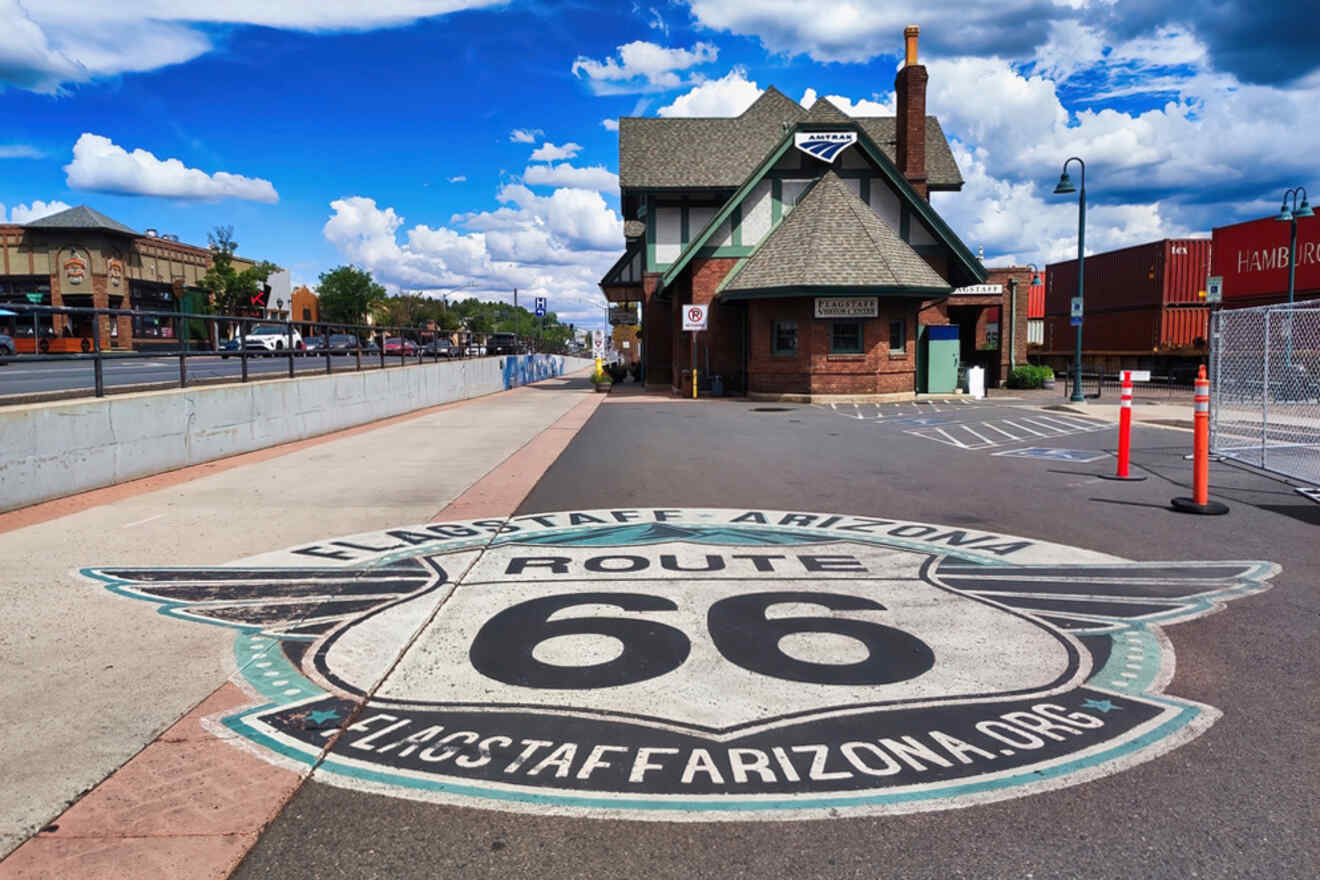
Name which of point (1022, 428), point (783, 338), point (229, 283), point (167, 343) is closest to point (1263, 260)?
point (783, 338)

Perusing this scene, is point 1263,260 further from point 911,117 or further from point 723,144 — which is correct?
point 723,144

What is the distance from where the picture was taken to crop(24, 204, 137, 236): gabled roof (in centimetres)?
5156

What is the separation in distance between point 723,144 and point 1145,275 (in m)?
17.6

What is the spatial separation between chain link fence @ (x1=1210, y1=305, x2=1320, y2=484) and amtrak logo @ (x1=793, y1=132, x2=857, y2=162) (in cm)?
1329

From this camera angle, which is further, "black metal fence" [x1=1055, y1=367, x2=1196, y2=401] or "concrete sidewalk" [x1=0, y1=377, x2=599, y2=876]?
"black metal fence" [x1=1055, y1=367, x2=1196, y2=401]

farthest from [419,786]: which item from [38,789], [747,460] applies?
[747,460]

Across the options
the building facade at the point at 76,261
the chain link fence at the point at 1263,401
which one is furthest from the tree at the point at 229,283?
the chain link fence at the point at 1263,401

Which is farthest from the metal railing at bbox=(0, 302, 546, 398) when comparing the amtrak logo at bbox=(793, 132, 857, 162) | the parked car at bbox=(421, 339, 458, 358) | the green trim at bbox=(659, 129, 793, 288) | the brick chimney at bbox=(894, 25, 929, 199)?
the brick chimney at bbox=(894, 25, 929, 199)

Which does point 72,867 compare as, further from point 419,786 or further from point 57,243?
point 57,243

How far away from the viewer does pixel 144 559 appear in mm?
6879

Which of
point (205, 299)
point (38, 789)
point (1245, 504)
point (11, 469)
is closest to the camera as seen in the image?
point (38, 789)

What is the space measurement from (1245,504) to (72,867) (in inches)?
407

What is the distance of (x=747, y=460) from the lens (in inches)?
519

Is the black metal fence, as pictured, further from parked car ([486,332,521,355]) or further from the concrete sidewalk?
parked car ([486,332,521,355])
